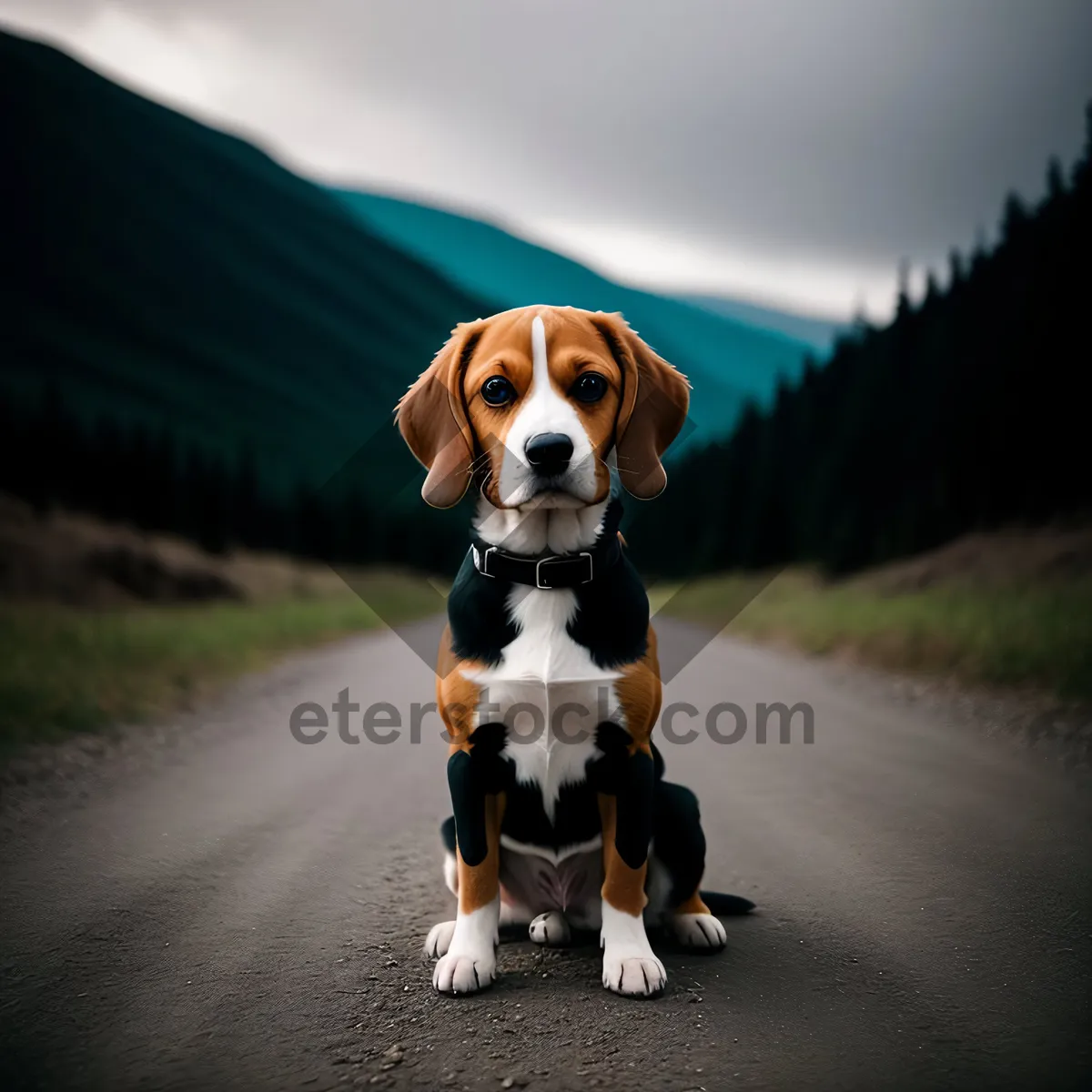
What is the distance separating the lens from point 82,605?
12.3m

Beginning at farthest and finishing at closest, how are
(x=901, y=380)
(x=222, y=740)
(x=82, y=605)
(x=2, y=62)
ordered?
1. (x=2, y=62)
2. (x=901, y=380)
3. (x=82, y=605)
4. (x=222, y=740)

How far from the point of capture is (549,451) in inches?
91.1

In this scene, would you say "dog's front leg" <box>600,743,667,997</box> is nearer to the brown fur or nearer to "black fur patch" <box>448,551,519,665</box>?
the brown fur

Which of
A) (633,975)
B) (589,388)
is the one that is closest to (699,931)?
(633,975)

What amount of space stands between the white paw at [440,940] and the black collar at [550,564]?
114 cm

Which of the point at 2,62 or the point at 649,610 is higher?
the point at 2,62

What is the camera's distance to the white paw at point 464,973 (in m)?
2.45

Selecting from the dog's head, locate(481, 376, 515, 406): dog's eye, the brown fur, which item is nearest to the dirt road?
the brown fur

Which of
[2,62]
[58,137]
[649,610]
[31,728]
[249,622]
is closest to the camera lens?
[649,610]

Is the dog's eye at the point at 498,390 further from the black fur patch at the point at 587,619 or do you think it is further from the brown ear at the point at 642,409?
the black fur patch at the point at 587,619

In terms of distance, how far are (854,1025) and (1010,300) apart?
2457 centimetres

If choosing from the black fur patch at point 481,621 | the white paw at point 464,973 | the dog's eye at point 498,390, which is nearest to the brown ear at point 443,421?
the dog's eye at point 498,390

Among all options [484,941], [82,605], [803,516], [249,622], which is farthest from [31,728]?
[803,516]

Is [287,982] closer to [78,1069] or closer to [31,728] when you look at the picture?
[78,1069]
